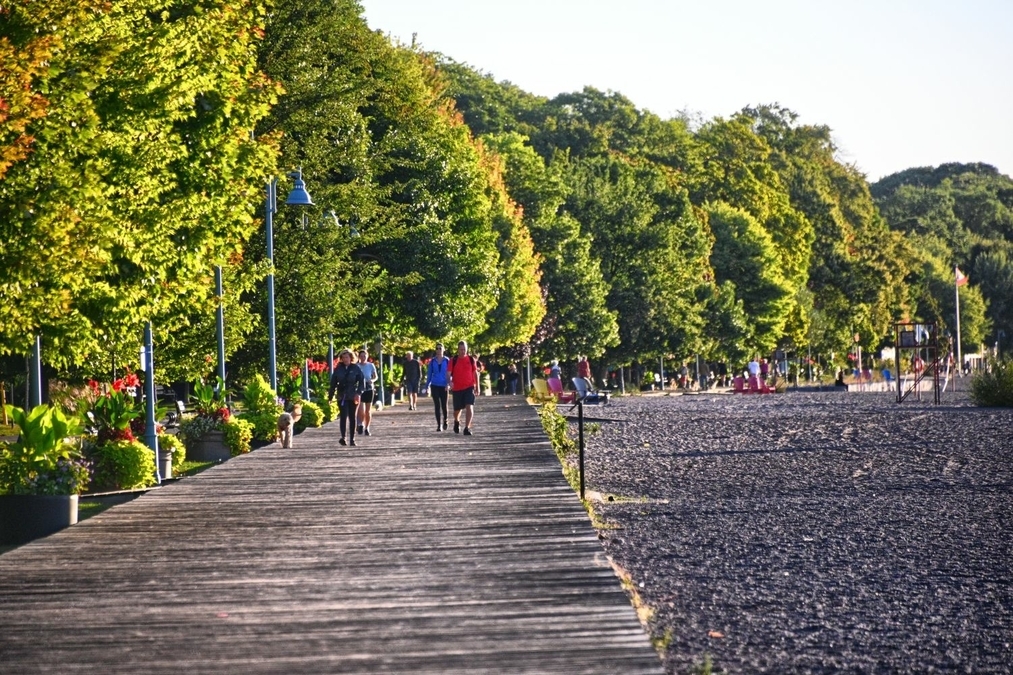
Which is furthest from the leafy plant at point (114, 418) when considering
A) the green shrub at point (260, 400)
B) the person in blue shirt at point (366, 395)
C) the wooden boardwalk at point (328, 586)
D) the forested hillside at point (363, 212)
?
the green shrub at point (260, 400)

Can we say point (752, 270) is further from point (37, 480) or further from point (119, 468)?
point (37, 480)

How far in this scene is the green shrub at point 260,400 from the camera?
33.8 m

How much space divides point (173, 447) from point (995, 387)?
3702 cm

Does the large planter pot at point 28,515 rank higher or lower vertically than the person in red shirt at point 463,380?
lower

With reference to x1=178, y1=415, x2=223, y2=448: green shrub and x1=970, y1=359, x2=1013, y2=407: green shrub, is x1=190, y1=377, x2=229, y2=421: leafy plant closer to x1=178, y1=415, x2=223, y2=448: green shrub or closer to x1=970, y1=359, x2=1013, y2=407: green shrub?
x1=178, y1=415, x2=223, y2=448: green shrub

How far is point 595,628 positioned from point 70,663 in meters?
3.19

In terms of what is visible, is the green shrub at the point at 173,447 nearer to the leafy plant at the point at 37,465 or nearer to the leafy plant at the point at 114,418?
the leafy plant at the point at 114,418

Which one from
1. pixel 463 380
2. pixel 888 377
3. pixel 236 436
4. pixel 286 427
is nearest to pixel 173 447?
pixel 286 427

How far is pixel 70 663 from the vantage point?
979 cm

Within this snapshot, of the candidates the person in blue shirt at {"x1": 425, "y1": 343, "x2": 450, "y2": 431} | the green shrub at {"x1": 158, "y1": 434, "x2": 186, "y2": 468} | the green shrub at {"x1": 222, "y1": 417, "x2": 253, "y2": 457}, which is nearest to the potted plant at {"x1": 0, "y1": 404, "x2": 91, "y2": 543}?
A: the green shrub at {"x1": 158, "y1": 434, "x2": 186, "y2": 468}

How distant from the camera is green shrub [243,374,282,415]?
111 feet

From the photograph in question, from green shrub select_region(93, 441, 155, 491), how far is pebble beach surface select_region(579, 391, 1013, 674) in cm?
636

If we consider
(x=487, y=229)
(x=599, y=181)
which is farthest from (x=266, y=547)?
(x=599, y=181)

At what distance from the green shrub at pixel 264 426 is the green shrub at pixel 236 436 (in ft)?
6.52
